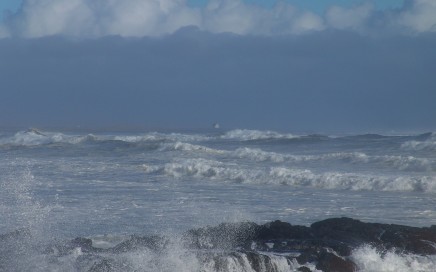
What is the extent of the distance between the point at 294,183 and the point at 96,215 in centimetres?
779

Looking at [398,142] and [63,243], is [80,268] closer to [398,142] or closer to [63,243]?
[63,243]

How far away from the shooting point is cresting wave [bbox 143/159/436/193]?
64.1 feet

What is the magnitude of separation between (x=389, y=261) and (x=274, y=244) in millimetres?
1681

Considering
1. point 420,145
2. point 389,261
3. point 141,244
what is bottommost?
point 389,261

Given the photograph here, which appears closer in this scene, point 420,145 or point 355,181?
point 355,181

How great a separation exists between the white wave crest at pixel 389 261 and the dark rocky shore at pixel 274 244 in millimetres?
125

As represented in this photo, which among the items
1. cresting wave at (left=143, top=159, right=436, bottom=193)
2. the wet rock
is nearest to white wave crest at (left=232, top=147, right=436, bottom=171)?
cresting wave at (left=143, top=159, right=436, bottom=193)

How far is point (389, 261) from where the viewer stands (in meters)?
10.6

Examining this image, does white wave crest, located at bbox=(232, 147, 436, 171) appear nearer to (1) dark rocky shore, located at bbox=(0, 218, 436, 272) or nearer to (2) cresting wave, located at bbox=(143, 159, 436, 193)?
(2) cresting wave, located at bbox=(143, 159, 436, 193)

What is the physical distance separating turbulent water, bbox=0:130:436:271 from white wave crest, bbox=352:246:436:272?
15 mm

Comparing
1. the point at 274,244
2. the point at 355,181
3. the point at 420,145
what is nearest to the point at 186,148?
the point at 420,145

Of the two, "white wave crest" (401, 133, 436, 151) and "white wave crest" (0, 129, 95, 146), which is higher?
"white wave crest" (401, 133, 436, 151)

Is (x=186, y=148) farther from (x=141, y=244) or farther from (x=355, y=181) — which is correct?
(x=141, y=244)

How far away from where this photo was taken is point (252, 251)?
10.6m
